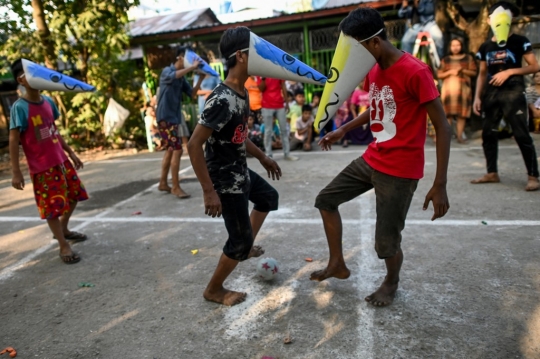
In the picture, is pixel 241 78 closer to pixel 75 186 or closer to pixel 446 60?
pixel 75 186

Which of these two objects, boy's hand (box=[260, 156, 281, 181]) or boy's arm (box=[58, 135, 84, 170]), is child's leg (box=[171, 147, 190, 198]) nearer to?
boy's arm (box=[58, 135, 84, 170])

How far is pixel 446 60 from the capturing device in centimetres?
827

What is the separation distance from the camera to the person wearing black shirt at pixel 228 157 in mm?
2516

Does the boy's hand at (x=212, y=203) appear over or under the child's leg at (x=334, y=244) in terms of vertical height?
over

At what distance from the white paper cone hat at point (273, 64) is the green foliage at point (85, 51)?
831cm

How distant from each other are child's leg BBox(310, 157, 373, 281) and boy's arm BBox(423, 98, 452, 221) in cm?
45

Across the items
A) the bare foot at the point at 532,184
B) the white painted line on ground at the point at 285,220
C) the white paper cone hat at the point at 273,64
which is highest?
the white paper cone hat at the point at 273,64

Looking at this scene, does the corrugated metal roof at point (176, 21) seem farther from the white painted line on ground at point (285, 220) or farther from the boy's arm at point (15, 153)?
the boy's arm at point (15, 153)

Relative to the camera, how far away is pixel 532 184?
4.86 meters

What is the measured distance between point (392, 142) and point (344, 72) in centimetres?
52

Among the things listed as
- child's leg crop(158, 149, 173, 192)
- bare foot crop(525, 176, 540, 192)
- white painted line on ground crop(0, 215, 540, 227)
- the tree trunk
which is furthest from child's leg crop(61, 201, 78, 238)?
the tree trunk

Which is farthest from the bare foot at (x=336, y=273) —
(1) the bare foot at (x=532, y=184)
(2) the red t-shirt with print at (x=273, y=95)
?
(2) the red t-shirt with print at (x=273, y=95)

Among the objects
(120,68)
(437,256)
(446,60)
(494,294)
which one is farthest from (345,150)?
(120,68)

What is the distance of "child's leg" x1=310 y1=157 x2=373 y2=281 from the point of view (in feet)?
9.27
